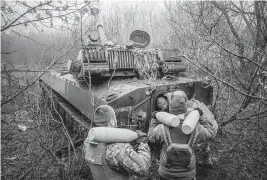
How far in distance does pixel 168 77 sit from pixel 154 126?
257 centimetres

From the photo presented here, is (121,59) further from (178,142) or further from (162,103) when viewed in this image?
(178,142)

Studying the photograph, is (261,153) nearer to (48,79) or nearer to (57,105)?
(57,105)

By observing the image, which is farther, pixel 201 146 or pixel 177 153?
pixel 201 146

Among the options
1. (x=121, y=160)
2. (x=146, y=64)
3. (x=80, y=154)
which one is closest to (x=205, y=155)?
(x=146, y=64)

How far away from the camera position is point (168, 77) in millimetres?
5609

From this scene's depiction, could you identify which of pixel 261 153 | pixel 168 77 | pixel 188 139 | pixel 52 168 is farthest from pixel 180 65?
pixel 52 168

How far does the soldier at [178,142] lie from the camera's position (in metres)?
2.80

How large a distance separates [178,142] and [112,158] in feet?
3.10

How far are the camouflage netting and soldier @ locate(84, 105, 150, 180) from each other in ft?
9.25

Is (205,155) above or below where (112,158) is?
below

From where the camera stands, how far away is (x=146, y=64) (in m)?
5.45

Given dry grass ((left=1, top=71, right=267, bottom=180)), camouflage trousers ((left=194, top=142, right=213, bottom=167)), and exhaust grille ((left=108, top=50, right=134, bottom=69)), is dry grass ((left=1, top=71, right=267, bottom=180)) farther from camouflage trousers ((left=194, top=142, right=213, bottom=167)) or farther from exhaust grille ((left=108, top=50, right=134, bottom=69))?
exhaust grille ((left=108, top=50, right=134, bottom=69))

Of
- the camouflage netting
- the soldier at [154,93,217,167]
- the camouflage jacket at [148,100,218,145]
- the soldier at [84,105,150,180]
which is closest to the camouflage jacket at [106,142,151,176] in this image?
the soldier at [84,105,150,180]

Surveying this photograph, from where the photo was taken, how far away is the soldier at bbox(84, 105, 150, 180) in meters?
2.35
